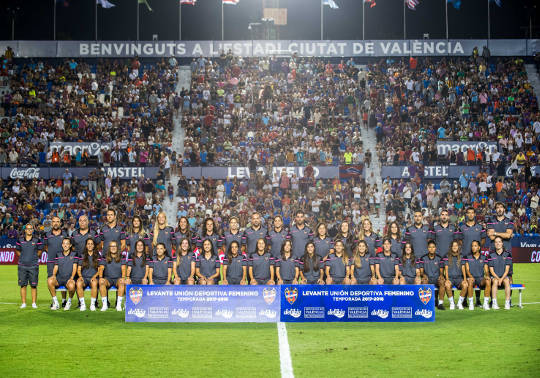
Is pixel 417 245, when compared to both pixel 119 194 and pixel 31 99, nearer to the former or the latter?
pixel 119 194

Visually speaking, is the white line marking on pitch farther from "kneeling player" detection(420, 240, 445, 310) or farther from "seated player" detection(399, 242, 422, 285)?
"kneeling player" detection(420, 240, 445, 310)

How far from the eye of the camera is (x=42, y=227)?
2984 cm

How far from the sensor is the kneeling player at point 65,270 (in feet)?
49.0

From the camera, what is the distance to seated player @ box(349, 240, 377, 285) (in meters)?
14.9

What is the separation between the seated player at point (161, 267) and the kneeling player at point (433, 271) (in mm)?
5472

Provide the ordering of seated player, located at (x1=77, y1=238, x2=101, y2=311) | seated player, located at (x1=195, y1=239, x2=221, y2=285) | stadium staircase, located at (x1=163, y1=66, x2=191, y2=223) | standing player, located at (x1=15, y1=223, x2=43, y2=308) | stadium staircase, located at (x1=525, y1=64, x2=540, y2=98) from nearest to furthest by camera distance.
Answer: seated player, located at (x1=195, y1=239, x2=221, y2=285), seated player, located at (x1=77, y1=238, x2=101, y2=311), standing player, located at (x1=15, y1=223, x2=43, y2=308), stadium staircase, located at (x1=163, y1=66, x2=191, y2=223), stadium staircase, located at (x1=525, y1=64, x2=540, y2=98)

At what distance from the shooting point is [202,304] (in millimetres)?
13180

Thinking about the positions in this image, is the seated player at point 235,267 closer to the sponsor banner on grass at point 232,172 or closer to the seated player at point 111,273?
the seated player at point 111,273

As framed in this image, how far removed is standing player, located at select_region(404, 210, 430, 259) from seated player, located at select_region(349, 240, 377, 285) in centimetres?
136

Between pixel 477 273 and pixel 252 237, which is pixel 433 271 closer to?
pixel 477 273

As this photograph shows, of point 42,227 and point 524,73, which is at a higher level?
point 524,73

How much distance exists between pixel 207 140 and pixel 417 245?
20507 millimetres

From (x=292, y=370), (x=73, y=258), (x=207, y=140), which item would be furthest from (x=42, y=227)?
(x=292, y=370)

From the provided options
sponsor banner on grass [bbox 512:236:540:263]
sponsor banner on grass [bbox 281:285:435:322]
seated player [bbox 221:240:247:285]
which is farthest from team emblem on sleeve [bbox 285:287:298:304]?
sponsor banner on grass [bbox 512:236:540:263]
